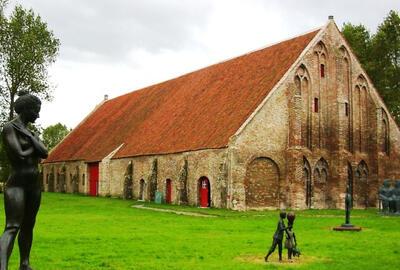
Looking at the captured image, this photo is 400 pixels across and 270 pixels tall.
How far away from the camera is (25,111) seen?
948 cm

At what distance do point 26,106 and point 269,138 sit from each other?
2673 cm

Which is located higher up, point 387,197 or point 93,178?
point 93,178

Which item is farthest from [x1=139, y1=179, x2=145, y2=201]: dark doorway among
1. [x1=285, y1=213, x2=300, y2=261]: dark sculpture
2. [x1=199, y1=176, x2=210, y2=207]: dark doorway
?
[x1=285, y1=213, x2=300, y2=261]: dark sculpture

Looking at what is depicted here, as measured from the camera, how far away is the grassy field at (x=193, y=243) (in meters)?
13.4

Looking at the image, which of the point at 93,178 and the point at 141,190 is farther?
the point at 93,178

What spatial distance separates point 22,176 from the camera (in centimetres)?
923

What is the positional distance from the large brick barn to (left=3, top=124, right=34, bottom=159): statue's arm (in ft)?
80.5

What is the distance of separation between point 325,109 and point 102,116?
95.5 ft

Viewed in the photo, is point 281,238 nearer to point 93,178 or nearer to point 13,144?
point 13,144

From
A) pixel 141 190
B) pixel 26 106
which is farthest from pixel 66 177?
pixel 26 106

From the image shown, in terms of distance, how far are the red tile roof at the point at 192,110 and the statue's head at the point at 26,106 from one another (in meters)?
24.5

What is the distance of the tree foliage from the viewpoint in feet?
172

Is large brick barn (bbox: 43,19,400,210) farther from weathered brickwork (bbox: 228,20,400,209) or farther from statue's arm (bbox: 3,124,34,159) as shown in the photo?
statue's arm (bbox: 3,124,34,159)

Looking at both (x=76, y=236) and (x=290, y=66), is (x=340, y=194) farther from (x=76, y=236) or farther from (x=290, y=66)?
(x=76, y=236)
